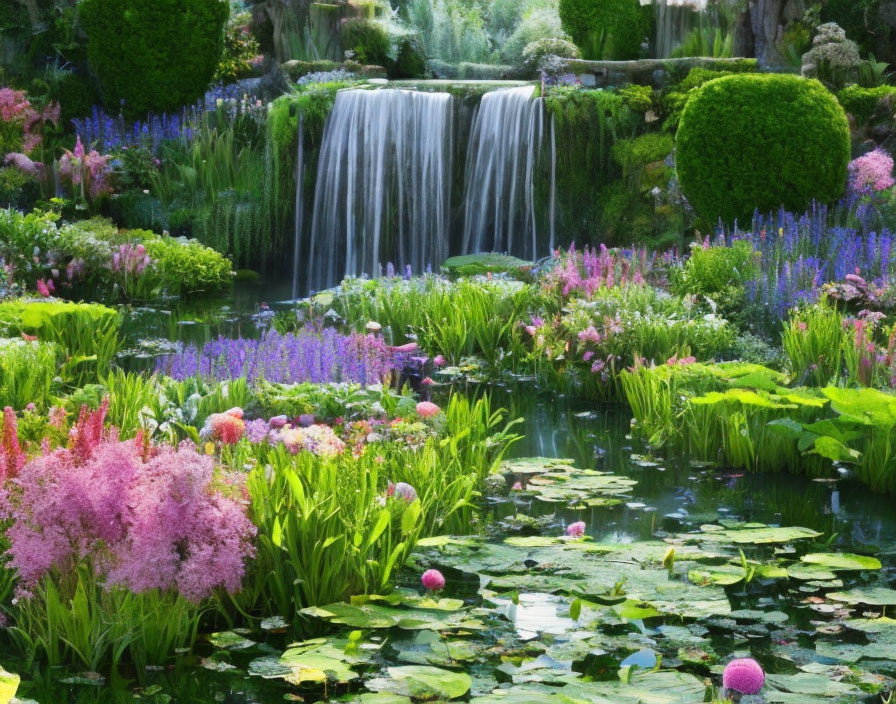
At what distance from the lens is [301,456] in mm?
4441

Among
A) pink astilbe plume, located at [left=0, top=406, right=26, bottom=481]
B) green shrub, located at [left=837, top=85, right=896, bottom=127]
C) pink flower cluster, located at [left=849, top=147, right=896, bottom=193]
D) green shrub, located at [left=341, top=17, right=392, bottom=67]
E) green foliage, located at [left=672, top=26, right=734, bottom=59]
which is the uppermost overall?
green shrub, located at [left=341, top=17, right=392, bottom=67]

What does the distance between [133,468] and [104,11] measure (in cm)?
1269

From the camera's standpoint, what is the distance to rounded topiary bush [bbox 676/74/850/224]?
36.3ft

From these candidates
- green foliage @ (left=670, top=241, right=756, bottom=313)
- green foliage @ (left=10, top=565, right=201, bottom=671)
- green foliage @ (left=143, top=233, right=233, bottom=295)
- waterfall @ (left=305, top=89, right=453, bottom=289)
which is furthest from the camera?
waterfall @ (left=305, top=89, right=453, bottom=289)

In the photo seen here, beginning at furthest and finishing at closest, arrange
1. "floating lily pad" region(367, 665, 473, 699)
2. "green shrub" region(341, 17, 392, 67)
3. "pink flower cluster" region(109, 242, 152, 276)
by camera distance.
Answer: "green shrub" region(341, 17, 392, 67) < "pink flower cluster" region(109, 242, 152, 276) < "floating lily pad" region(367, 665, 473, 699)

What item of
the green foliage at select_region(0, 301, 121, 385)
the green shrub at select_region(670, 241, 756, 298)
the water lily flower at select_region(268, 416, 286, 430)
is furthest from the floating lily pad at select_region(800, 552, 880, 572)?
the green foliage at select_region(0, 301, 121, 385)

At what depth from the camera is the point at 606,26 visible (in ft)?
54.2

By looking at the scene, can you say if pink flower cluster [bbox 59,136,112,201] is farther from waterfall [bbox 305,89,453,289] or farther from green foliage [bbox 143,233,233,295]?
waterfall [bbox 305,89,453,289]

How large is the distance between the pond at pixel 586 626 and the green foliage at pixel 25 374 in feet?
8.73

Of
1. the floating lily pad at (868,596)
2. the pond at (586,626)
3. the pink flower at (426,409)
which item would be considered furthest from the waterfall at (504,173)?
the floating lily pad at (868,596)

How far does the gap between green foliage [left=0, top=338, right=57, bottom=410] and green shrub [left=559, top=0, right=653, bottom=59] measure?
1134cm

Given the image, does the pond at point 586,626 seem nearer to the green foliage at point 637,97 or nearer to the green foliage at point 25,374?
the green foliage at point 25,374

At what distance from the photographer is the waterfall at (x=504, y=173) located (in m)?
13.3

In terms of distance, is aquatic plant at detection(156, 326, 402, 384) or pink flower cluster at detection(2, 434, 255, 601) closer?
pink flower cluster at detection(2, 434, 255, 601)
